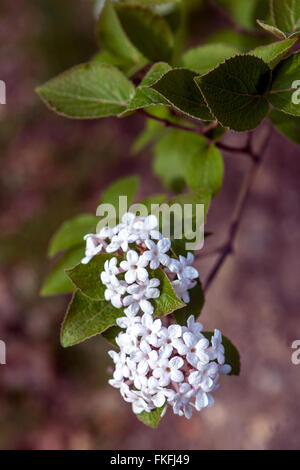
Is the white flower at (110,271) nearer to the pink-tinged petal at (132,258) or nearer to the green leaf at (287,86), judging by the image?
the pink-tinged petal at (132,258)

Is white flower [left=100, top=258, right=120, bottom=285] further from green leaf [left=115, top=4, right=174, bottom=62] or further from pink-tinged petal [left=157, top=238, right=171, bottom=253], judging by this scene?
green leaf [left=115, top=4, right=174, bottom=62]

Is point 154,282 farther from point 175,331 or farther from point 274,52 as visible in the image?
point 274,52

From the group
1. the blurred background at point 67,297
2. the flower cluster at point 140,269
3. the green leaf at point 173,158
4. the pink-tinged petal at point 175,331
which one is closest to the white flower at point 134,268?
the flower cluster at point 140,269

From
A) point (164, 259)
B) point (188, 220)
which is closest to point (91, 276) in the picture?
point (164, 259)

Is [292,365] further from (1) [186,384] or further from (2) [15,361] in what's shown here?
(1) [186,384]

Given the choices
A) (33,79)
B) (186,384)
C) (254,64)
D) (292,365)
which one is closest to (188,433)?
(292,365)
